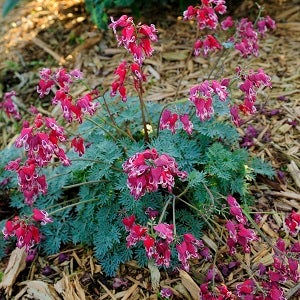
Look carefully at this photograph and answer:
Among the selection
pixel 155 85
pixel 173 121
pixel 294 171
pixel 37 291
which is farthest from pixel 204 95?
pixel 155 85

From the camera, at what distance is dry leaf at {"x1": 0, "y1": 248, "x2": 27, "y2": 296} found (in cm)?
238

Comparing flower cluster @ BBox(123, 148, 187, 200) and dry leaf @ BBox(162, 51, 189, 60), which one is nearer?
flower cluster @ BBox(123, 148, 187, 200)

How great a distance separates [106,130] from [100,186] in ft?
0.89

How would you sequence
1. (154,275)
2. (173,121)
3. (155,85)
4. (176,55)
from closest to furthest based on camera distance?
(173,121)
(154,275)
(155,85)
(176,55)

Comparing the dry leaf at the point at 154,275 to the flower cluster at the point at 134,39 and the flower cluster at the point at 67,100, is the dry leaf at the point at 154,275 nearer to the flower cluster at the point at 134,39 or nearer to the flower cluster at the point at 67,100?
the flower cluster at the point at 67,100

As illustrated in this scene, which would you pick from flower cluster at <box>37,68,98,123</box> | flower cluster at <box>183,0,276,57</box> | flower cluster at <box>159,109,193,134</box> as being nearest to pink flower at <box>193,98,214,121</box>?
flower cluster at <box>159,109,193,134</box>

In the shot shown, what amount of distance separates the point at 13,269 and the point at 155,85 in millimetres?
1568

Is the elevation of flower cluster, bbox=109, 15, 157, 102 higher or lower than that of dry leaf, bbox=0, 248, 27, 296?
higher

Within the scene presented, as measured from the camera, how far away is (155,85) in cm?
341

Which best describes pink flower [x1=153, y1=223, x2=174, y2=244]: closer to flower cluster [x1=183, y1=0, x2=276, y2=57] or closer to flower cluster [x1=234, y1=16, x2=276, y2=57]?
flower cluster [x1=183, y1=0, x2=276, y2=57]

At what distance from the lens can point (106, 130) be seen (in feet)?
7.98

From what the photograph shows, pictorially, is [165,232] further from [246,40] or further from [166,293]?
[246,40]

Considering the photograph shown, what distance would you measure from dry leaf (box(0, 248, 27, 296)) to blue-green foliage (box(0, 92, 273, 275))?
9 centimetres

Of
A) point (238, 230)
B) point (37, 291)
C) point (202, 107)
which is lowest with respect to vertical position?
point (37, 291)
